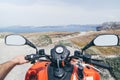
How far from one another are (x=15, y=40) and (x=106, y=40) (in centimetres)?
69

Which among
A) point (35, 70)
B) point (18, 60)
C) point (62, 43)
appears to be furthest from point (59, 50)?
point (62, 43)

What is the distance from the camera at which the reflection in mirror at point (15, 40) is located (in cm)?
314

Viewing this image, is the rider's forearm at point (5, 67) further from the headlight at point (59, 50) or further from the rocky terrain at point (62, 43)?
the rocky terrain at point (62, 43)

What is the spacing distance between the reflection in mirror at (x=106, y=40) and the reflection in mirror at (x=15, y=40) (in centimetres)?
55

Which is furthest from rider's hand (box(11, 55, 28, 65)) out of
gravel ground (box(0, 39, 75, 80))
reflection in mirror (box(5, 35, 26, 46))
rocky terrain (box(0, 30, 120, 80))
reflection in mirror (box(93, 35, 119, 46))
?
gravel ground (box(0, 39, 75, 80))

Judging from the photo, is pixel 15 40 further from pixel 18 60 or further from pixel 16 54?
pixel 16 54

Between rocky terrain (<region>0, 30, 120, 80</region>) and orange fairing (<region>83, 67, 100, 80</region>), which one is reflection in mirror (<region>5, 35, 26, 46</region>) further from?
rocky terrain (<region>0, 30, 120, 80</region>)

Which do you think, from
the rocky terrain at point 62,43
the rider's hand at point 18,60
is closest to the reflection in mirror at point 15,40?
the rider's hand at point 18,60

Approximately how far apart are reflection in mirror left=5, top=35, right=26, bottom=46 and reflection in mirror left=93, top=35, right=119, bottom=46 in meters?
0.55

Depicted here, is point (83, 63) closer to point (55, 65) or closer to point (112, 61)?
point (55, 65)

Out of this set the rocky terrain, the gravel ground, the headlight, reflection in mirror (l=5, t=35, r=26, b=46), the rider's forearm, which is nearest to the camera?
the headlight

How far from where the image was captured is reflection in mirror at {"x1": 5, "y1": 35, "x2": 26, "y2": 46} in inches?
124

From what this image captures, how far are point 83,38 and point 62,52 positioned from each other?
41.3ft

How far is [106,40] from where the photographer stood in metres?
3.02
